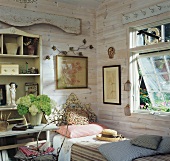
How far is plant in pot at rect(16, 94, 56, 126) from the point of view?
3619 mm

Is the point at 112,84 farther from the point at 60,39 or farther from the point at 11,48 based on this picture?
the point at 11,48

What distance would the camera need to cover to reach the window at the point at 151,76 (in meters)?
3.89

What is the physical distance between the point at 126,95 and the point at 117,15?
4.19 feet

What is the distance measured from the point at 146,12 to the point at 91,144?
6.43ft

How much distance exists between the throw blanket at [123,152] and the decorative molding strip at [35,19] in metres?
2.06

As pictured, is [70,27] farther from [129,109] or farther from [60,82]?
[129,109]

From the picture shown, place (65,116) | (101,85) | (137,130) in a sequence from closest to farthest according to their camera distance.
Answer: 1. (137,130)
2. (65,116)
3. (101,85)

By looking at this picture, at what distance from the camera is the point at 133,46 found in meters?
4.26

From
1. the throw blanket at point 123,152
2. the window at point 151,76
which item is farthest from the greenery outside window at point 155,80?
the throw blanket at point 123,152

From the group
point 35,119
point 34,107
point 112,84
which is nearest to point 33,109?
point 34,107

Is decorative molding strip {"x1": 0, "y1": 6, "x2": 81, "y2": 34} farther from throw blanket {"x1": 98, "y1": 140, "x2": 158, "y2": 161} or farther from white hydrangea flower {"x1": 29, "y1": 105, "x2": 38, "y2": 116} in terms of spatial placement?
throw blanket {"x1": 98, "y1": 140, "x2": 158, "y2": 161}

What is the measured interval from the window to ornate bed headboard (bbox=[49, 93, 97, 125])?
0.83 m

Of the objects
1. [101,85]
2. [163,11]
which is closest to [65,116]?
[101,85]

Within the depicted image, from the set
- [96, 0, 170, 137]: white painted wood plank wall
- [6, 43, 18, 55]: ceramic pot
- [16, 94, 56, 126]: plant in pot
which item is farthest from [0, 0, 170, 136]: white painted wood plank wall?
[16, 94, 56, 126]: plant in pot
